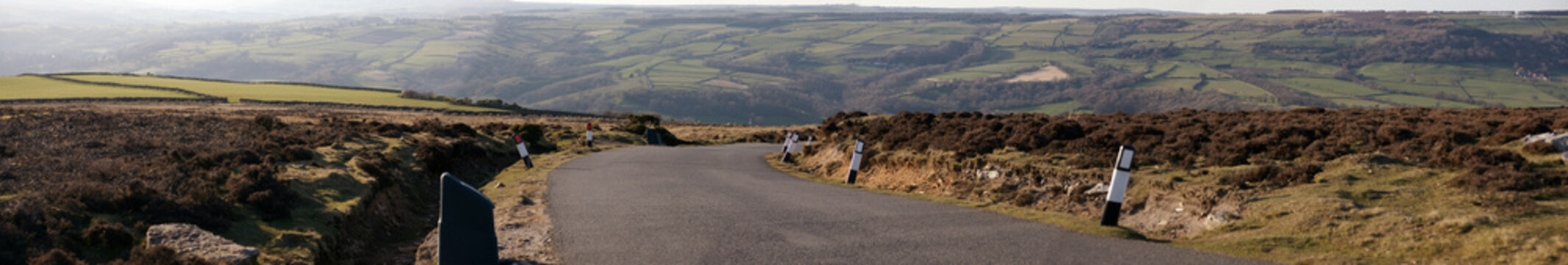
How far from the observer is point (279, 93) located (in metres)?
75.2

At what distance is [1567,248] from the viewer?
6.38 metres

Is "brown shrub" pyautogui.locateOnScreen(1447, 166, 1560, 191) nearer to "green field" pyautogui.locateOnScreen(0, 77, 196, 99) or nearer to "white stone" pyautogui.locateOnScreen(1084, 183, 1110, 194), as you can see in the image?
"white stone" pyautogui.locateOnScreen(1084, 183, 1110, 194)

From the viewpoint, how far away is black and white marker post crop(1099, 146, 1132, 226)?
945 cm

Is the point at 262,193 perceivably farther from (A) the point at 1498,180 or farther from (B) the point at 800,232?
(A) the point at 1498,180

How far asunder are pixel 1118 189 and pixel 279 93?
270 feet

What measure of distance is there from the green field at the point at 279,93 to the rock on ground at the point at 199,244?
67.0m

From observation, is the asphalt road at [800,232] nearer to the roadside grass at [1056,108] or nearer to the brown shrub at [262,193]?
the brown shrub at [262,193]

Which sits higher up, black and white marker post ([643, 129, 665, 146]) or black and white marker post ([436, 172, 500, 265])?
black and white marker post ([436, 172, 500, 265])

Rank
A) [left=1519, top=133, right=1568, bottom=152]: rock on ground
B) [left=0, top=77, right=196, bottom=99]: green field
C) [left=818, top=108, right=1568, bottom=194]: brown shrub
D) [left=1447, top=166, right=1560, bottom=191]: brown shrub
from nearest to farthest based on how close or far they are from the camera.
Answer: [left=1447, top=166, right=1560, bottom=191]: brown shrub < [left=1519, top=133, right=1568, bottom=152]: rock on ground < [left=818, top=108, right=1568, bottom=194]: brown shrub < [left=0, top=77, right=196, bottom=99]: green field

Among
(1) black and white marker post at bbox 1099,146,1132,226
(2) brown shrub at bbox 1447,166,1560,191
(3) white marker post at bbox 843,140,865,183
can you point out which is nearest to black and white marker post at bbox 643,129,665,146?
(3) white marker post at bbox 843,140,865,183

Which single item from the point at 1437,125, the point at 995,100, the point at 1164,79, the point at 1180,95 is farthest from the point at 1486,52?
the point at 1437,125

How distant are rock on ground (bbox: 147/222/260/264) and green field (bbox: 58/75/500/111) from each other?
67.0m

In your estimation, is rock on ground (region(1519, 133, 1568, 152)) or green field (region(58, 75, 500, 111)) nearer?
rock on ground (region(1519, 133, 1568, 152))

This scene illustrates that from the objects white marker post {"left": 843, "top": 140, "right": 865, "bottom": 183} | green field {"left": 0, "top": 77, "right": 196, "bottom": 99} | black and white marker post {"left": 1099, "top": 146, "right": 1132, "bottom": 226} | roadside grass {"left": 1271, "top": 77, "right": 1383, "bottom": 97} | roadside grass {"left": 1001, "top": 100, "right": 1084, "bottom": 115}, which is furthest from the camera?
roadside grass {"left": 1001, "top": 100, "right": 1084, "bottom": 115}
